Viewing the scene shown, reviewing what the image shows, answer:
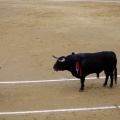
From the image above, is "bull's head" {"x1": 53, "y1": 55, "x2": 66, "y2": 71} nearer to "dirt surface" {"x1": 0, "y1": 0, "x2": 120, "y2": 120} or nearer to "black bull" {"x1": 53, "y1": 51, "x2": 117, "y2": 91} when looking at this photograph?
"black bull" {"x1": 53, "y1": 51, "x2": 117, "y2": 91}

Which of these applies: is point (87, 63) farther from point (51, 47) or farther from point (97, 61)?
point (51, 47)

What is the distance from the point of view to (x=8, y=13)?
27094 mm

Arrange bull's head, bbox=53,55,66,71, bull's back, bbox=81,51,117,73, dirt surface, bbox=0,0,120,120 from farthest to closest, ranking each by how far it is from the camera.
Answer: bull's head, bbox=53,55,66,71 → bull's back, bbox=81,51,117,73 → dirt surface, bbox=0,0,120,120

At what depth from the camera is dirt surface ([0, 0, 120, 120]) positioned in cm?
1076

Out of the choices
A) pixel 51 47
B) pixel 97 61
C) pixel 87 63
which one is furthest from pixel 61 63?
pixel 51 47

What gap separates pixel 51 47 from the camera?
17.6 m

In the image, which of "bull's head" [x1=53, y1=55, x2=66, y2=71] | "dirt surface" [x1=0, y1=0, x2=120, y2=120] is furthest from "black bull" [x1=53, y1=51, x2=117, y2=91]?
"dirt surface" [x1=0, y1=0, x2=120, y2=120]

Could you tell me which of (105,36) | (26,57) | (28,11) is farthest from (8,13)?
(26,57)

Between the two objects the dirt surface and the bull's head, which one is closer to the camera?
the dirt surface

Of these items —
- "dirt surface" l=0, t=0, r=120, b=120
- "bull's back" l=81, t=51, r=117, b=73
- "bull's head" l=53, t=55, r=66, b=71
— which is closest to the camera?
"dirt surface" l=0, t=0, r=120, b=120

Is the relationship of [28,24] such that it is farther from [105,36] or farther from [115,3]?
[115,3]

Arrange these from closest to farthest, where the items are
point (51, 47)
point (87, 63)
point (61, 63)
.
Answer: point (87, 63) → point (61, 63) → point (51, 47)

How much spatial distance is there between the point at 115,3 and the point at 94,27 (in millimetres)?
10706

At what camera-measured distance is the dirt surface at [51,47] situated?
10.8 meters
